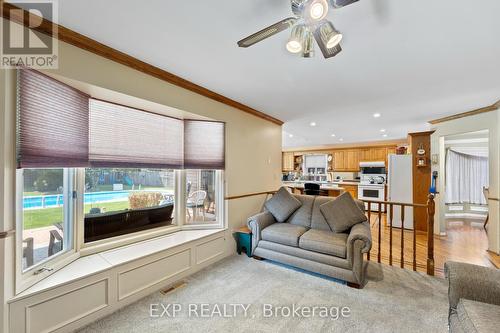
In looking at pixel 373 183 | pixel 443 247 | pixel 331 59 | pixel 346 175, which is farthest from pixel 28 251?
pixel 346 175

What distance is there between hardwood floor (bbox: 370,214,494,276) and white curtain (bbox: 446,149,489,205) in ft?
3.30

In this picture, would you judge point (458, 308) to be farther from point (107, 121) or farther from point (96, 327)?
point (107, 121)

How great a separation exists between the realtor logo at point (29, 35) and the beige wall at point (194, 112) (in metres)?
0.07

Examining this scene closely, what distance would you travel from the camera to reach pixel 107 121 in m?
2.17

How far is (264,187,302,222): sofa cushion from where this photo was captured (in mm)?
3422

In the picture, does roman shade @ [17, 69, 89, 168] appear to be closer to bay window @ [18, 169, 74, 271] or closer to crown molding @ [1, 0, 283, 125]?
bay window @ [18, 169, 74, 271]

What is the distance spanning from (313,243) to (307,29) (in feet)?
7.56

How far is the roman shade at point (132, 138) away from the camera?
211cm

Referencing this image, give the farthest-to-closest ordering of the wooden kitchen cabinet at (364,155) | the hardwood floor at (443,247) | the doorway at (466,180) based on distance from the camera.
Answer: the wooden kitchen cabinet at (364,155) < the doorway at (466,180) < the hardwood floor at (443,247)

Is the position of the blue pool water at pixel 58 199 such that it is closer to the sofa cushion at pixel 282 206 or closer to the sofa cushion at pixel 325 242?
the sofa cushion at pixel 282 206

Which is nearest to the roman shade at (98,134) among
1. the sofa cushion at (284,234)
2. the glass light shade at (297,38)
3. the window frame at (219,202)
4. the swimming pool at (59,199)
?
the window frame at (219,202)

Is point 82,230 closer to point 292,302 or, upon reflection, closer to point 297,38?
point 292,302

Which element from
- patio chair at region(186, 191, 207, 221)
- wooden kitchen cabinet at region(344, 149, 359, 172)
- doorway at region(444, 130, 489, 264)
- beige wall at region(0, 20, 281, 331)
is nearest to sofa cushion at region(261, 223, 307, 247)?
beige wall at region(0, 20, 281, 331)

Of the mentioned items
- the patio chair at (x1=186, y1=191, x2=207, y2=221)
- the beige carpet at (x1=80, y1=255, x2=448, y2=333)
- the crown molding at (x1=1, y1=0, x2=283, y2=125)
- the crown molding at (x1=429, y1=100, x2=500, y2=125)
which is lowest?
the beige carpet at (x1=80, y1=255, x2=448, y2=333)
